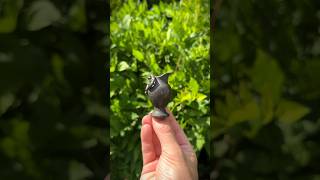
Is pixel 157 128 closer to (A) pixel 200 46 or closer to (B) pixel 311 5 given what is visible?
(B) pixel 311 5

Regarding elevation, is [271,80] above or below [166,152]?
above

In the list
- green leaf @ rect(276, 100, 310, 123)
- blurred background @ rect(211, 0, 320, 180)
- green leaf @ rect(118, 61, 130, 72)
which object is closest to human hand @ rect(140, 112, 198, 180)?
blurred background @ rect(211, 0, 320, 180)

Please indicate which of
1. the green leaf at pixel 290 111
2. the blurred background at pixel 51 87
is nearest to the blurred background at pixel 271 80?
the green leaf at pixel 290 111

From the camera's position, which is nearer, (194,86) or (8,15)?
(8,15)

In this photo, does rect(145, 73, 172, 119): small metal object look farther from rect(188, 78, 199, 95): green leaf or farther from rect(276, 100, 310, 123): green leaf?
rect(188, 78, 199, 95): green leaf

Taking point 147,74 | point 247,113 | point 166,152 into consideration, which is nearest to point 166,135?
point 166,152

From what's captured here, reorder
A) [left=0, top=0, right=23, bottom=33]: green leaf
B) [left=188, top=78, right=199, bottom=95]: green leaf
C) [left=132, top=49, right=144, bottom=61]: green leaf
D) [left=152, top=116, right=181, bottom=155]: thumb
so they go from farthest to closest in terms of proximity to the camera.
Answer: [left=132, top=49, right=144, bottom=61]: green leaf < [left=188, top=78, right=199, bottom=95]: green leaf < [left=152, top=116, right=181, bottom=155]: thumb < [left=0, top=0, right=23, bottom=33]: green leaf

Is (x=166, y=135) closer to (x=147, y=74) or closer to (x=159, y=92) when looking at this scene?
A: (x=159, y=92)
